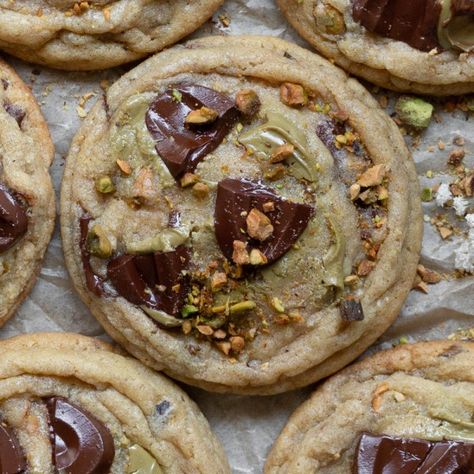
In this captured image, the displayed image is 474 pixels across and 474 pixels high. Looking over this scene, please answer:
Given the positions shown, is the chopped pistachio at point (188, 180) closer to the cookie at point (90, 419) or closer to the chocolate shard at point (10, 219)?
the chocolate shard at point (10, 219)

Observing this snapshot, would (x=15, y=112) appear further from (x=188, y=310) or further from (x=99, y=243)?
(x=188, y=310)

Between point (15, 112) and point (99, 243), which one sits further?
point (15, 112)

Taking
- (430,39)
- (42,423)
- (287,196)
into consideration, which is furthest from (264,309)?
(430,39)

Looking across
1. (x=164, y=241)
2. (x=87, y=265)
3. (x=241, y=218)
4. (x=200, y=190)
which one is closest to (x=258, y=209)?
(x=241, y=218)

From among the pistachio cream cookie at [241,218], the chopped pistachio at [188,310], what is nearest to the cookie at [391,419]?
the pistachio cream cookie at [241,218]

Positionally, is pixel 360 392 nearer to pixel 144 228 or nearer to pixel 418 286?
pixel 418 286
